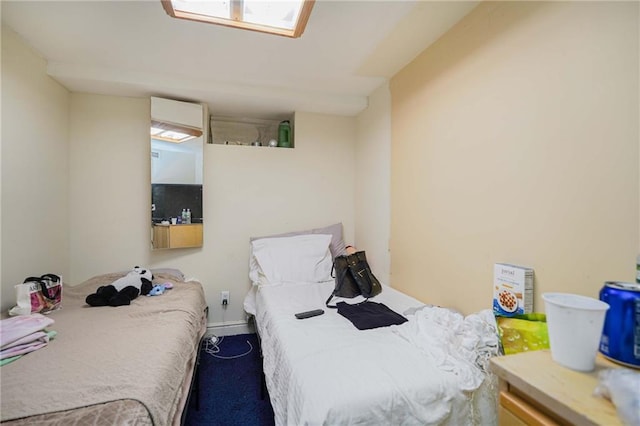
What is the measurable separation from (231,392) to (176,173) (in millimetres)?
1819

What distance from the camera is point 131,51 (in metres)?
1.91

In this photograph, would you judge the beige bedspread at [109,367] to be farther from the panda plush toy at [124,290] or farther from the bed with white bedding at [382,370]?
the bed with white bedding at [382,370]

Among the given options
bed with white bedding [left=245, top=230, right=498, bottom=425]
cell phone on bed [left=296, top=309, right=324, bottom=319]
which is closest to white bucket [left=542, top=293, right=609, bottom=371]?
bed with white bedding [left=245, top=230, right=498, bottom=425]

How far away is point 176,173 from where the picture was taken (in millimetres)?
2527

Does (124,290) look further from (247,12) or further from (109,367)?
(247,12)

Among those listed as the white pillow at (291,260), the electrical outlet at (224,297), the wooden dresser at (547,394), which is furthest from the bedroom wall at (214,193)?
the wooden dresser at (547,394)

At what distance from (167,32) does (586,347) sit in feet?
7.64

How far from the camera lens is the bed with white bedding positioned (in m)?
0.94

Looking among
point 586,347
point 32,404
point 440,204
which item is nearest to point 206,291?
point 32,404

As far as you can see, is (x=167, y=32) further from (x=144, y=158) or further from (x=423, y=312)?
(x=423, y=312)

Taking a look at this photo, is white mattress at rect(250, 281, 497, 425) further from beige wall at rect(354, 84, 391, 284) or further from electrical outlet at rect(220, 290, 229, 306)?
electrical outlet at rect(220, 290, 229, 306)

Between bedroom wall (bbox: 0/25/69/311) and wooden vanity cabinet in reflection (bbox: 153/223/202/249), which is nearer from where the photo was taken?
bedroom wall (bbox: 0/25/69/311)

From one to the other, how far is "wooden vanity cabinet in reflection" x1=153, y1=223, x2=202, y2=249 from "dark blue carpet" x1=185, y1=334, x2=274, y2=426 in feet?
3.10

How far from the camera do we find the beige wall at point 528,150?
95 centimetres
